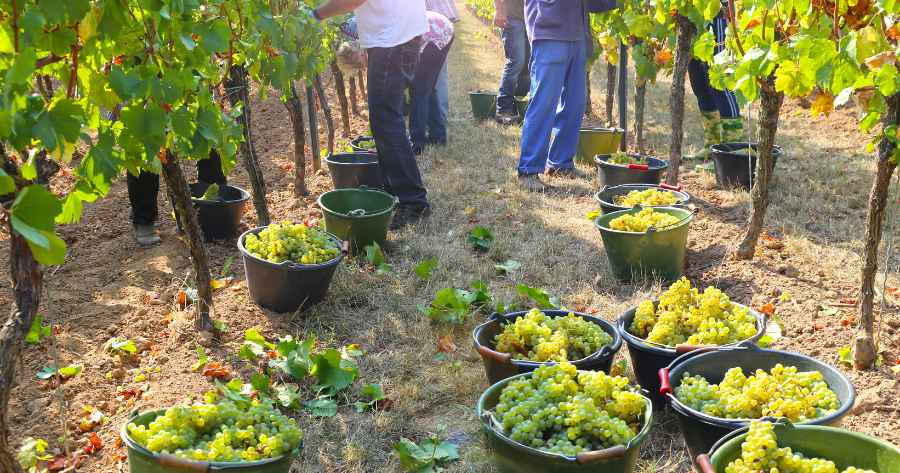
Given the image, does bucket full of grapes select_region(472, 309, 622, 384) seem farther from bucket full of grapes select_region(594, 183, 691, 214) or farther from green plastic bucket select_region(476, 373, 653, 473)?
Answer: bucket full of grapes select_region(594, 183, 691, 214)

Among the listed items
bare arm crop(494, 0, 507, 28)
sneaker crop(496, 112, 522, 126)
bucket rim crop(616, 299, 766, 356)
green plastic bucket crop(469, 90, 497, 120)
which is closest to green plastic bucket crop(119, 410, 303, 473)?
bucket rim crop(616, 299, 766, 356)

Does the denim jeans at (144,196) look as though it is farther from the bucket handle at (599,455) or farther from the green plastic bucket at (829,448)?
the green plastic bucket at (829,448)

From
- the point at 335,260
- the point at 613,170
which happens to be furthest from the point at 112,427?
the point at 613,170

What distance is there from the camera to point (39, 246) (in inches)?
55.6

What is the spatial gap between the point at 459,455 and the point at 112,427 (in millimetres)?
1239

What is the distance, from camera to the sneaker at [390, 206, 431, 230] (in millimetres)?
5004

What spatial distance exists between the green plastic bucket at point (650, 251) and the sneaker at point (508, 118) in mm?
4503

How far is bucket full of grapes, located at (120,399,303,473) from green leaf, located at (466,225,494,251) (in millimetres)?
2384

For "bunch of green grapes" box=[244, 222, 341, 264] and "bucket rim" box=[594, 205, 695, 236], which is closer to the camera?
"bunch of green grapes" box=[244, 222, 341, 264]

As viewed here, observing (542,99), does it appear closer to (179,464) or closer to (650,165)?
(650,165)

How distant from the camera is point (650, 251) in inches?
154

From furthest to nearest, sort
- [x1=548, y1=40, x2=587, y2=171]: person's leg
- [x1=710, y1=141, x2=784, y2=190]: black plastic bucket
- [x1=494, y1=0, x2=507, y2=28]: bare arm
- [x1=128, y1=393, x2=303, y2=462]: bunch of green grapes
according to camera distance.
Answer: [x1=494, y1=0, x2=507, y2=28]: bare arm, [x1=548, y1=40, x2=587, y2=171]: person's leg, [x1=710, y1=141, x2=784, y2=190]: black plastic bucket, [x1=128, y1=393, x2=303, y2=462]: bunch of green grapes

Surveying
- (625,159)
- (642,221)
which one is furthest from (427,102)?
(642,221)

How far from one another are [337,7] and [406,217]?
136 centimetres
